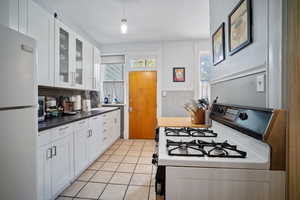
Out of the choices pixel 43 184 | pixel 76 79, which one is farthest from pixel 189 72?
pixel 43 184

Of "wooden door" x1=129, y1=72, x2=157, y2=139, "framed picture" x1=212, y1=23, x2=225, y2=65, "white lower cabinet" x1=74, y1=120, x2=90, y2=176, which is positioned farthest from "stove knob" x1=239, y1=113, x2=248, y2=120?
"wooden door" x1=129, y1=72, x2=157, y2=139

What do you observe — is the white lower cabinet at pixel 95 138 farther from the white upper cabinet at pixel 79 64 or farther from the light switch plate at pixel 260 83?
the light switch plate at pixel 260 83

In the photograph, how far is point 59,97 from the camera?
2631 mm

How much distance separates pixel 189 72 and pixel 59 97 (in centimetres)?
300

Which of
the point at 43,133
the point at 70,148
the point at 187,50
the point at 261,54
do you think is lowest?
the point at 70,148

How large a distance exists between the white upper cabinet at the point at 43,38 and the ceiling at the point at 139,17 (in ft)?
2.22

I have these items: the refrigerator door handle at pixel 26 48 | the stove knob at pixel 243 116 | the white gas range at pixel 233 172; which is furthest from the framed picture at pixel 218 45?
the refrigerator door handle at pixel 26 48

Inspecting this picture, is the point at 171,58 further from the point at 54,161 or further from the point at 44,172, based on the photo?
the point at 44,172

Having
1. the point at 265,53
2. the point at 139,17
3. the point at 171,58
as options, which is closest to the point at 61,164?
the point at 265,53

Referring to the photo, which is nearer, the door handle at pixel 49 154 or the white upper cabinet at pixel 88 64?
the door handle at pixel 49 154

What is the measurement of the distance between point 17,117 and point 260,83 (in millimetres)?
1638

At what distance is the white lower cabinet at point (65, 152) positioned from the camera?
4.77ft

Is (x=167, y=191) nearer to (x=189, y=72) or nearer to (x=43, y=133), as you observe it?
(x=43, y=133)

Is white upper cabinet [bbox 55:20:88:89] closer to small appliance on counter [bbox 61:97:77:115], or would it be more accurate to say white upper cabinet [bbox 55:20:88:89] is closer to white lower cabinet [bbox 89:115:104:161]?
small appliance on counter [bbox 61:97:77:115]
